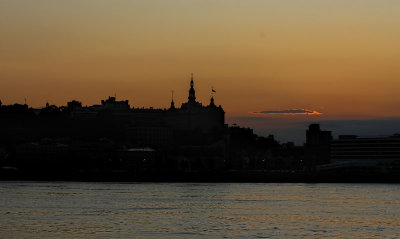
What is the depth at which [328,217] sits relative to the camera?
6862 cm

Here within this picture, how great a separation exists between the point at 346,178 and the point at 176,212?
120m

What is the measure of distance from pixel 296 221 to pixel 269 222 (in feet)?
7.10

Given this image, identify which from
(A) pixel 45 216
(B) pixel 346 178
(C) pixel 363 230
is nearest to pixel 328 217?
(C) pixel 363 230

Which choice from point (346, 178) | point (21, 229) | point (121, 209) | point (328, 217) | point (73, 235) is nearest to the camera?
point (73, 235)

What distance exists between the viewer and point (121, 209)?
249 ft

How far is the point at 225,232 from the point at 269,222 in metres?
8.60

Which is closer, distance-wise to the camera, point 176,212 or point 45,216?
point 45,216

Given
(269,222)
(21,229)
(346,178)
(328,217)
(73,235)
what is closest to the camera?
(73,235)

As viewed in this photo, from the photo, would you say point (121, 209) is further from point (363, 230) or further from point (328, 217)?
point (363, 230)

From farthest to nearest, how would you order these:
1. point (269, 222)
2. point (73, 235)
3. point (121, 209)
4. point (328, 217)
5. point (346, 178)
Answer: point (346, 178) → point (121, 209) → point (328, 217) → point (269, 222) → point (73, 235)

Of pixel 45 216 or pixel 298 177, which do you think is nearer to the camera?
pixel 45 216

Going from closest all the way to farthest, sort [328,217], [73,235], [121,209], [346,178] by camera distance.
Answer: [73,235] → [328,217] → [121,209] → [346,178]

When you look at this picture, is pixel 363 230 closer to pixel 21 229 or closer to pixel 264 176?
pixel 21 229

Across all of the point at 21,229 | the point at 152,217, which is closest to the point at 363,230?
the point at 152,217
